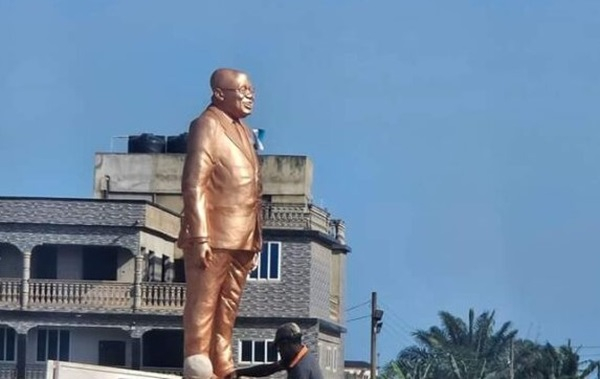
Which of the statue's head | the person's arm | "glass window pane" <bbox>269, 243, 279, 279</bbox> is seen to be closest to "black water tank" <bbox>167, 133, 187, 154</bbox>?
"glass window pane" <bbox>269, 243, 279, 279</bbox>

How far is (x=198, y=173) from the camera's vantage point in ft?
72.1

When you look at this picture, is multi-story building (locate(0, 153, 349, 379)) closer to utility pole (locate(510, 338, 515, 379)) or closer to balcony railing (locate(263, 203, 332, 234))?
balcony railing (locate(263, 203, 332, 234))

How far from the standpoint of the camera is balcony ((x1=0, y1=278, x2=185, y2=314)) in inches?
2689

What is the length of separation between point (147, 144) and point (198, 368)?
54.0 meters

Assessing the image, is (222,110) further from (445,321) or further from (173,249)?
(445,321)

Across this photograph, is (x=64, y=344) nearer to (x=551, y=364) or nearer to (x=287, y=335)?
(x=551, y=364)

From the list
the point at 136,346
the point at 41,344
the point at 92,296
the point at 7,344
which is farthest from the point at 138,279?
the point at 7,344

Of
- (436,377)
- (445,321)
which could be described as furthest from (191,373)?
(445,321)

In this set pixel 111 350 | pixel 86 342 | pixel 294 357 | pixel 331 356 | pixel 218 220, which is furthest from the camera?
pixel 331 356

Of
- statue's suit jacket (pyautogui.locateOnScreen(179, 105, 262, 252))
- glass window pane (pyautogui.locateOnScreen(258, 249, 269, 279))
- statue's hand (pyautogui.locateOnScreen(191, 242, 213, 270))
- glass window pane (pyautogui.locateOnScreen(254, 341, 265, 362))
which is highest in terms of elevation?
glass window pane (pyautogui.locateOnScreen(258, 249, 269, 279))

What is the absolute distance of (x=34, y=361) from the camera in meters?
70.3

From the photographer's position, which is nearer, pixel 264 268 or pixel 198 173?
pixel 198 173

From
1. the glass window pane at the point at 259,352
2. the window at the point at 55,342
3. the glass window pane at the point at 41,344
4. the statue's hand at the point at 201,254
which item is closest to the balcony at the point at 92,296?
the glass window pane at the point at 41,344

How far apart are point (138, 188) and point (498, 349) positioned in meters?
33.4
